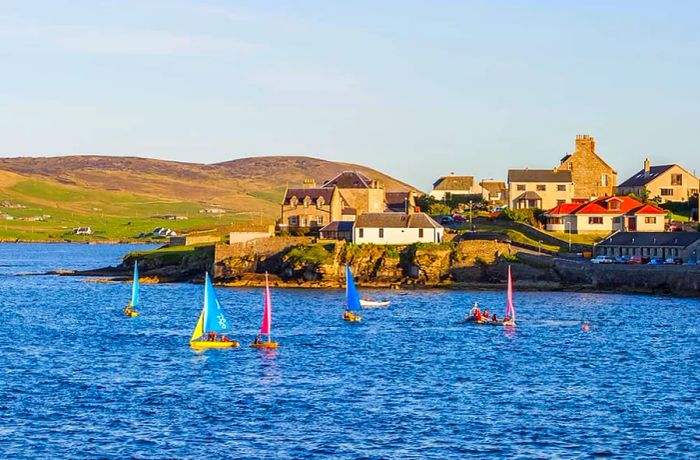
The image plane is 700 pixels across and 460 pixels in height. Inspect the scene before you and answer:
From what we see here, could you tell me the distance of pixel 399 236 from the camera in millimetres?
119875

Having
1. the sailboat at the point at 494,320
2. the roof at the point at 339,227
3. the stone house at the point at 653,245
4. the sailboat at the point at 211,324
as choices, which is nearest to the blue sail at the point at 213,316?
the sailboat at the point at 211,324

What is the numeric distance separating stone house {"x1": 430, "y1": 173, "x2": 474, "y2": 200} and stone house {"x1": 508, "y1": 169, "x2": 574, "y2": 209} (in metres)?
29.9

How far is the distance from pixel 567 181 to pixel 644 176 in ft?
46.3

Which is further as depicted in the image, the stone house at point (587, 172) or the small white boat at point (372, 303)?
the stone house at point (587, 172)

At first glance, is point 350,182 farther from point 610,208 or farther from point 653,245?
point 653,245

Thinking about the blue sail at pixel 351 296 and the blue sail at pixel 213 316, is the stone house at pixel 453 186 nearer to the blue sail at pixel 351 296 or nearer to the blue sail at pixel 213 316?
the blue sail at pixel 351 296

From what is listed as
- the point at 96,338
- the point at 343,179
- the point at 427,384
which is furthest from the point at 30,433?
the point at 343,179

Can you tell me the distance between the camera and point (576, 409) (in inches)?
2009

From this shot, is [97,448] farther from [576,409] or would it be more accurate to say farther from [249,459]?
[576,409]

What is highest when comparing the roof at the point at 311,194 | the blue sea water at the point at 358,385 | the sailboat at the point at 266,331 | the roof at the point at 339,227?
the roof at the point at 311,194

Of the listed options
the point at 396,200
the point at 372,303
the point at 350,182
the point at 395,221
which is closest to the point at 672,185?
the point at 396,200

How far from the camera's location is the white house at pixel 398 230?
11900 cm

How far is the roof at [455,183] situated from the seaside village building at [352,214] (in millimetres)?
21312

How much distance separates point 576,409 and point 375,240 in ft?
227
